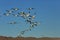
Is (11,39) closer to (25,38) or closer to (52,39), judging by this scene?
(25,38)

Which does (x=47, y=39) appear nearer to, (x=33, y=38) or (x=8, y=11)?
(x=33, y=38)

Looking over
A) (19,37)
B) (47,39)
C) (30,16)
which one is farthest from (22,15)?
(47,39)

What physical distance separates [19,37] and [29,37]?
0.82 metres

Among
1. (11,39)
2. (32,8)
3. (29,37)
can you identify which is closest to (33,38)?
(29,37)

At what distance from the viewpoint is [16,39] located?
693 inches

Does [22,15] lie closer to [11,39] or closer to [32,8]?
[32,8]

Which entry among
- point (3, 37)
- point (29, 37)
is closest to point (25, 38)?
point (29, 37)

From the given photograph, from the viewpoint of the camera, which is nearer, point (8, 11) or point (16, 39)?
point (8, 11)

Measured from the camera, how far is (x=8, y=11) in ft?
53.0

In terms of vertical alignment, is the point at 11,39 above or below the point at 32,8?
below

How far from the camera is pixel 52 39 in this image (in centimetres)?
1823

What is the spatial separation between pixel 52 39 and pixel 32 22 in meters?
2.67

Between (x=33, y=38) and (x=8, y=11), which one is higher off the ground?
(x=8, y=11)

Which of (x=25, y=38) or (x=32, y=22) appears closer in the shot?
(x=32, y=22)
